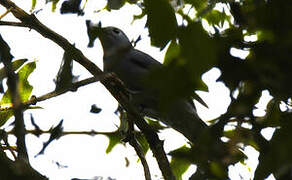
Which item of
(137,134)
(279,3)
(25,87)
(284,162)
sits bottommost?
(137,134)

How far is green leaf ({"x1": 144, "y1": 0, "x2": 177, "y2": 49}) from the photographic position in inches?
51.4

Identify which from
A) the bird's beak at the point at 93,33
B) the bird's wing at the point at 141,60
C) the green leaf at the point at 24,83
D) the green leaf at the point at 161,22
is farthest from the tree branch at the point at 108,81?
the bird's wing at the point at 141,60

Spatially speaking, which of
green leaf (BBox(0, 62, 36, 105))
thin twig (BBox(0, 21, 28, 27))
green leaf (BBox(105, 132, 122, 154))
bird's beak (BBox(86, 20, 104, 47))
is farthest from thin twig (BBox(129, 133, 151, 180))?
bird's beak (BBox(86, 20, 104, 47))

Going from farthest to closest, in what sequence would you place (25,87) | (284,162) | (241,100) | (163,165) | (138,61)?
1. (138,61)
2. (25,87)
3. (163,165)
4. (241,100)
5. (284,162)

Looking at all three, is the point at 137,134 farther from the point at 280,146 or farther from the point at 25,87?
the point at 280,146

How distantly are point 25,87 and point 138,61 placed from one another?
1880 mm

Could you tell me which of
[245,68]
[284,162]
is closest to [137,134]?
[245,68]

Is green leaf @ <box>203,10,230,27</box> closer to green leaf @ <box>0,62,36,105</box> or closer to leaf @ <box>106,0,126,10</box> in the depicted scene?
leaf @ <box>106,0,126,10</box>

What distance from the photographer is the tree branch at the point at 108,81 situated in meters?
2.70

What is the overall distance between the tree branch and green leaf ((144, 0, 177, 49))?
128 centimetres

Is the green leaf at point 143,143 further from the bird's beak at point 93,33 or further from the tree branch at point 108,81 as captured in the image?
the bird's beak at point 93,33

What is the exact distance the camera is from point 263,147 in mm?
1609

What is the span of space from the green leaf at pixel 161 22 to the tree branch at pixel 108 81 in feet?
4.19

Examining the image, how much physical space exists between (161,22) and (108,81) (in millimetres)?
1497
